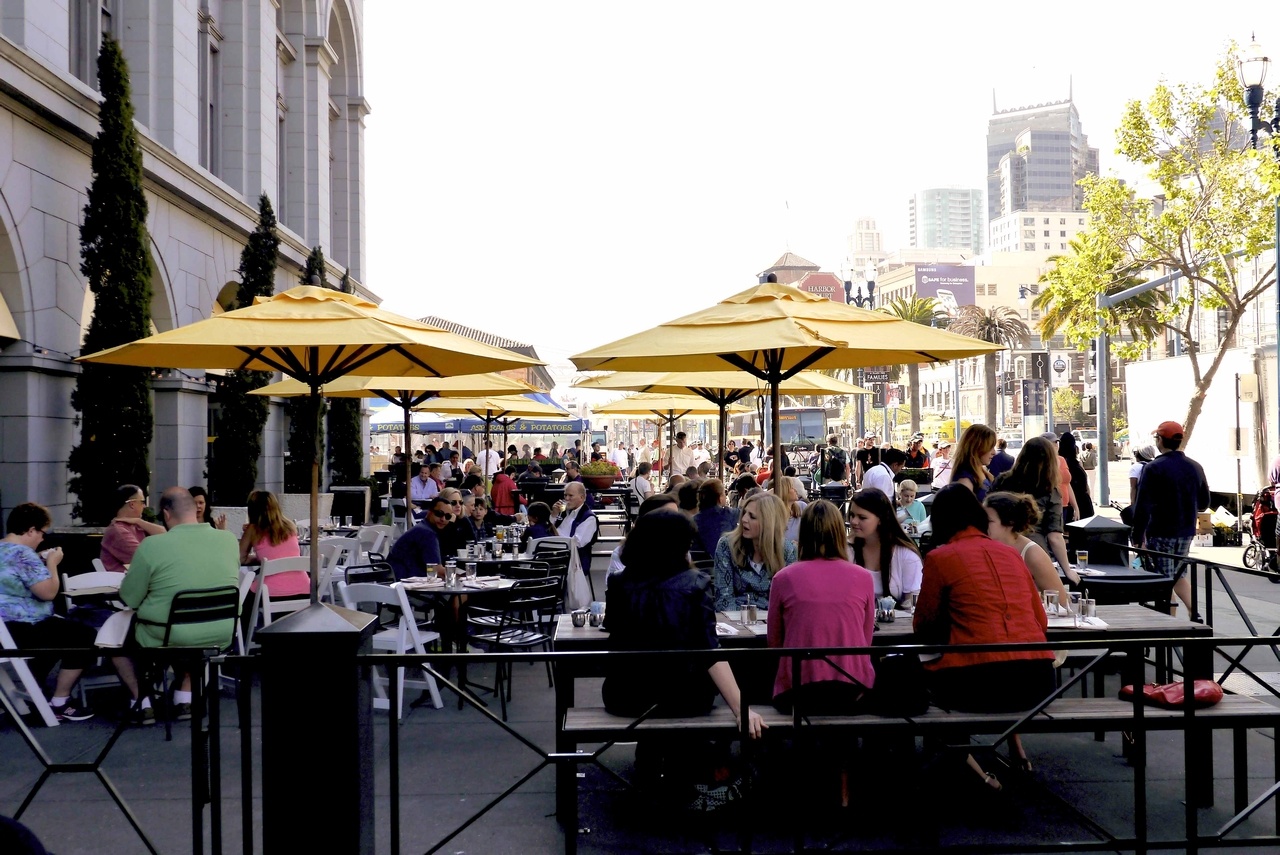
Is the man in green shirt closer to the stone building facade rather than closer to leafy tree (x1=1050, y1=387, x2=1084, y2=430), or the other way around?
the stone building facade

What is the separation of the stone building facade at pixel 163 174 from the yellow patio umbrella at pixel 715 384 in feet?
22.5

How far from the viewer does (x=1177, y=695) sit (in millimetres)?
5699

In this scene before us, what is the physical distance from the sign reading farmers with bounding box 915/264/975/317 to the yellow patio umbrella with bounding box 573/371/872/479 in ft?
425

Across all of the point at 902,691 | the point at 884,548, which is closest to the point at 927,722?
the point at 902,691

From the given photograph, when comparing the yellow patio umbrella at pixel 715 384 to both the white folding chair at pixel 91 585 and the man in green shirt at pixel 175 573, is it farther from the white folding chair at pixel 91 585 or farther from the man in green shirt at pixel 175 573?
the white folding chair at pixel 91 585

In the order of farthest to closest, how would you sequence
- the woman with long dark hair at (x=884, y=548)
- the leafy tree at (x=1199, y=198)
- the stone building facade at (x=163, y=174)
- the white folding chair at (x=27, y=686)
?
the leafy tree at (x=1199, y=198) → the stone building facade at (x=163, y=174) → the white folding chair at (x=27, y=686) → the woman with long dark hair at (x=884, y=548)

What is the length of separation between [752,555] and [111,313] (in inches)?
380

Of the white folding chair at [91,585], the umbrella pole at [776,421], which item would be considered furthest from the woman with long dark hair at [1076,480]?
the white folding chair at [91,585]

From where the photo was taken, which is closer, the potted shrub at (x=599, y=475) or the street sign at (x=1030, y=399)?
the potted shrub at (x=599, y=475)

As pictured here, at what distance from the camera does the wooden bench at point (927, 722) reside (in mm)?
5191

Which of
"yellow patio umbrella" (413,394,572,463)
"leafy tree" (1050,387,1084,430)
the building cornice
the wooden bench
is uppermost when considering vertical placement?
the building cornice

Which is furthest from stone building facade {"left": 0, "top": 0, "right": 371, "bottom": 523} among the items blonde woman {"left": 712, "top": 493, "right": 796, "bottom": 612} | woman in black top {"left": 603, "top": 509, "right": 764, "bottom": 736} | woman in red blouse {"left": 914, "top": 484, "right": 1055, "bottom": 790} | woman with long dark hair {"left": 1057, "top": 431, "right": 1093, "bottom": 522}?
woman with long dark hair {"left": 1057, "top": 431, "right": 1093, "bottom": 522}

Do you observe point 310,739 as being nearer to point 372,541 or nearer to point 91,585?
point 91,585

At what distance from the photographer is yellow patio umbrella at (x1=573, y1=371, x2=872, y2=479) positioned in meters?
13.4
